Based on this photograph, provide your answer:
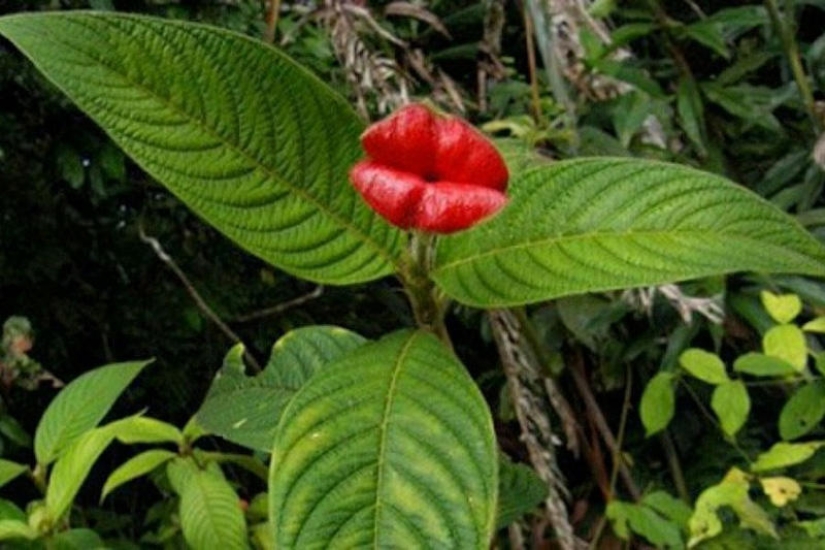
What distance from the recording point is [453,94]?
139 centimetres

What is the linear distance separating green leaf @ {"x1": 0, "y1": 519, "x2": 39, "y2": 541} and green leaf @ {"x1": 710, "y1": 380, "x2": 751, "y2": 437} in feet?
2.21

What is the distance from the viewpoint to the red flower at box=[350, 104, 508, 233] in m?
0.40

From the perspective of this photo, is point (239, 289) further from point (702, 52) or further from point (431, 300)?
point (431, 300)

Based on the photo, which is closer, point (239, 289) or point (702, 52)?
point (239, 289)

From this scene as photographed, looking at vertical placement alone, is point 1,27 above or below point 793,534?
above

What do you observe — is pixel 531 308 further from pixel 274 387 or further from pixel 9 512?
pixel 274 387

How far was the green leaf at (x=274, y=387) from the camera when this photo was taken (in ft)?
2.03

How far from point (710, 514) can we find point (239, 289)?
760 millimetres

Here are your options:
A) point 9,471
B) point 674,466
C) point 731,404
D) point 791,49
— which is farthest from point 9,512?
point 791,49

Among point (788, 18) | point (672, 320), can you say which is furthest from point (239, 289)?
point (788, 18)

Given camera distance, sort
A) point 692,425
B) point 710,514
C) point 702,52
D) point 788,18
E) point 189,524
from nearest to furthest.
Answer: point 189,524 < point 710,514 < point 788,18 < point 692,425 < point 702,52

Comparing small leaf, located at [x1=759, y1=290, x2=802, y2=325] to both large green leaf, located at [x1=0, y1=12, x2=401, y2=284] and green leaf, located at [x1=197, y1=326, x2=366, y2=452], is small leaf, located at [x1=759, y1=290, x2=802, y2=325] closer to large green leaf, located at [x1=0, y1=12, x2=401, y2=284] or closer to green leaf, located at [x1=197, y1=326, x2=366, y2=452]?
green leaf, located at [x1=197, y1=326, x2=366, y2=452]

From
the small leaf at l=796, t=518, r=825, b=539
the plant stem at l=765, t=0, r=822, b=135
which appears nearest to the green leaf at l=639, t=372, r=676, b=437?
the small leaf at l=796, t=518, r=825, b=539

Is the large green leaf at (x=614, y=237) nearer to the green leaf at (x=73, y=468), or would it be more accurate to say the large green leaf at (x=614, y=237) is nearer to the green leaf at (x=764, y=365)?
the green leaf at (x=73, y=468)
